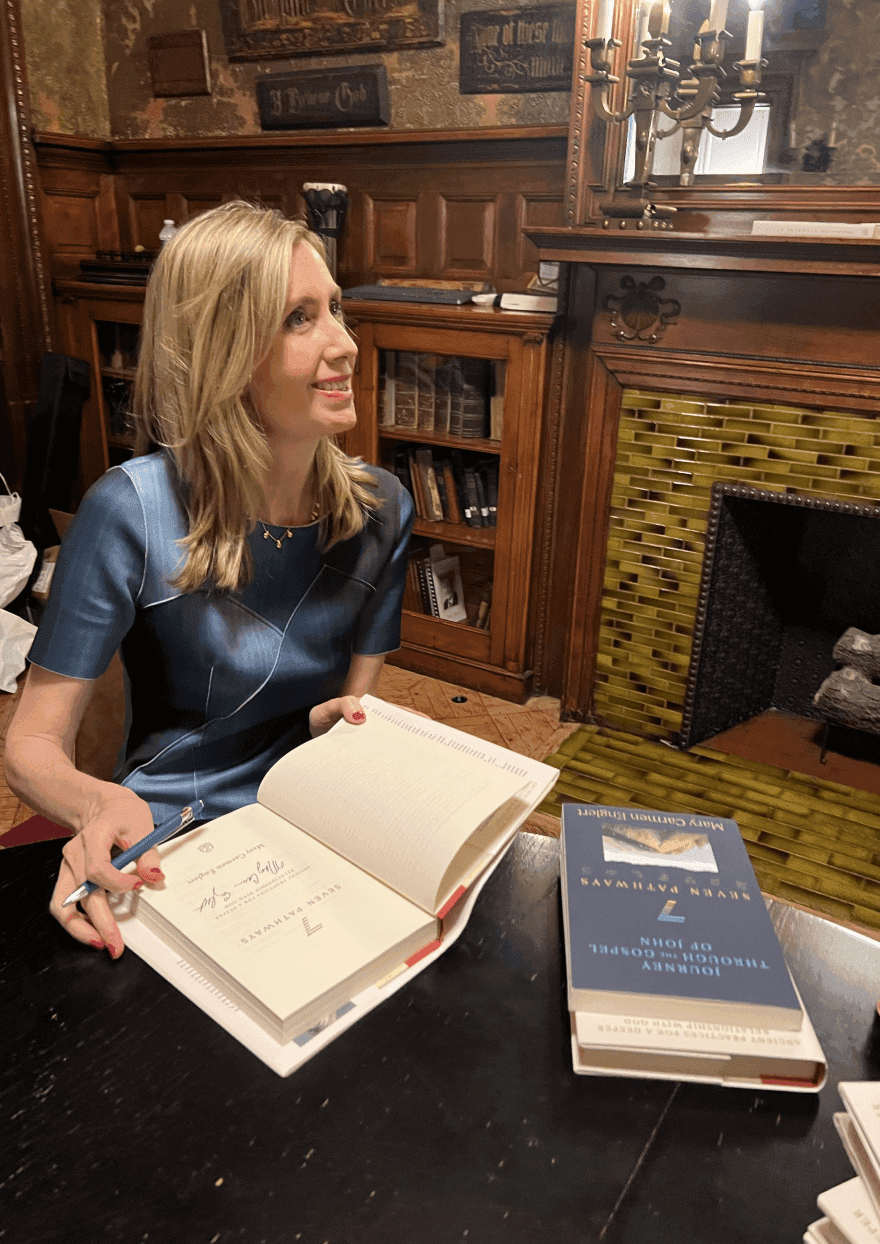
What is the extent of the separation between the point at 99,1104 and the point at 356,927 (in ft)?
0.79

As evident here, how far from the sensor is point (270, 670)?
1.25 m

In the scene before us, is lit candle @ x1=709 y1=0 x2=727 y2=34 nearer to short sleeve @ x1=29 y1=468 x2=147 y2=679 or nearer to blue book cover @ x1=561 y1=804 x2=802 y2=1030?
short sleeve @ x1=29 y1=468 x2=147 y2=679

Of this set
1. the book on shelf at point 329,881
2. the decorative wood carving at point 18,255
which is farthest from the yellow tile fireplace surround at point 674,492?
the decorative wood carving at point 18,255

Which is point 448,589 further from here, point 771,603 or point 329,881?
point 329,881

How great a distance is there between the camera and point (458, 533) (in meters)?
3.12

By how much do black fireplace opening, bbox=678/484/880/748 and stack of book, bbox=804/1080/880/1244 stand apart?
206 centimetres

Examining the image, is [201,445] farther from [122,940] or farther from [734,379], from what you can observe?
[734,379]

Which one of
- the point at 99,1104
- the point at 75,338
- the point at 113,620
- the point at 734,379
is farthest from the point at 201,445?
the point at 75,338

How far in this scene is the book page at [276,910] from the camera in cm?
76

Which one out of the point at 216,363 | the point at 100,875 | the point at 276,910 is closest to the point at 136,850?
the point at 100,875

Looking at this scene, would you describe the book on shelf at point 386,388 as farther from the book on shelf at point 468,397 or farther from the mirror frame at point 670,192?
the mirror frame at point 670,192

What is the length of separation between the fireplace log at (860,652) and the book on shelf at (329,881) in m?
1.98

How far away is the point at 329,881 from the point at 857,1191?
1.59 feet
